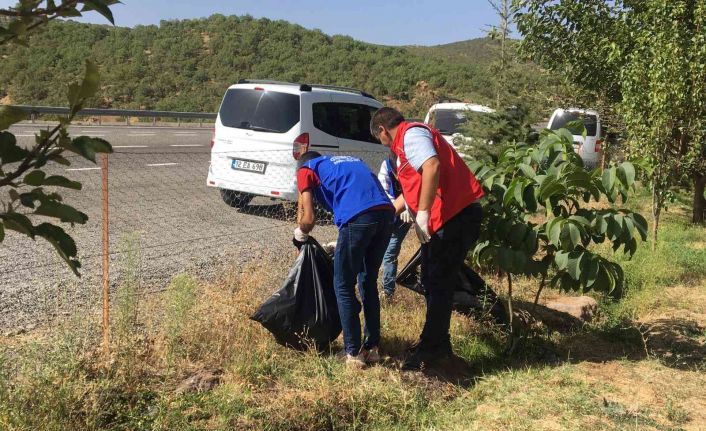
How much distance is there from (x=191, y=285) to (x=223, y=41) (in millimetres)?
53416

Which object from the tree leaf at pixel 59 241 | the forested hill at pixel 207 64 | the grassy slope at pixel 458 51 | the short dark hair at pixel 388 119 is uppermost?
the grassy slope at pixel 458 51

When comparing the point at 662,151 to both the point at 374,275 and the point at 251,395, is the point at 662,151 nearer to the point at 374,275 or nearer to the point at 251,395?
the point at 374,275

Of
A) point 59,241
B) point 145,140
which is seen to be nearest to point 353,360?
point 59,241

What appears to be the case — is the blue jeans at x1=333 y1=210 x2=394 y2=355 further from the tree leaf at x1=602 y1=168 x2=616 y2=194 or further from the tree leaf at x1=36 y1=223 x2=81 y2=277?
the tree leaf at x1=36 y1=223 x2=81 y2=277

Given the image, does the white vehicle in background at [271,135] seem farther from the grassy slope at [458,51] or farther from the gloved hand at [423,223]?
the grassy slope at [458,51]

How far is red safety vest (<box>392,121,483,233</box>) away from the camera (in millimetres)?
4074

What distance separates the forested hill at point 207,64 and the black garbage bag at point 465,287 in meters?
37.1

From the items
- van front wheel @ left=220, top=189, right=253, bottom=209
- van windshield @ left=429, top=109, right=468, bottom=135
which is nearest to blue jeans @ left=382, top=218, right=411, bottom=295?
van front wheel @ left=220, top=189, right=253, bottom=209

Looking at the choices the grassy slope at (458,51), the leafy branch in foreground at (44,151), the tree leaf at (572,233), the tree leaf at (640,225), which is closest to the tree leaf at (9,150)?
the leafy branch in foreground at (44,151)

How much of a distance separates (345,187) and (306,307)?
2.59 ft

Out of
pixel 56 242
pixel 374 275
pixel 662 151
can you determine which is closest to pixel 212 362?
pixel 374 275

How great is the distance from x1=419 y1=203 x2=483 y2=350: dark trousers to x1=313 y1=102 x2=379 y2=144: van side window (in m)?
5.35

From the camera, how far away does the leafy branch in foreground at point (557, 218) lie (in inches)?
171

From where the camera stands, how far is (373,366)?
4098 mm
